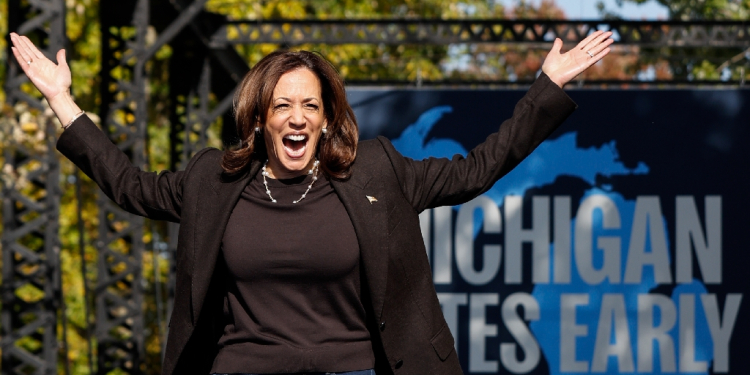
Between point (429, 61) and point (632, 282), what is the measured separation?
9249 millimetres

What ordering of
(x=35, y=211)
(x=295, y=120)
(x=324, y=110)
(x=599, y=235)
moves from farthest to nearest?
1. (x=599, y=235)
2. (x=35, y=211)
3. (x=324, y=110)
4. (x=295, y=120)

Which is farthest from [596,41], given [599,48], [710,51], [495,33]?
[710,51]

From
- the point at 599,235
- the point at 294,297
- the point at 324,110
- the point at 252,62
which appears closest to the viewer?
the point at 294,297

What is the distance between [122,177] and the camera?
9.21 ft

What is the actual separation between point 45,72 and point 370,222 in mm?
1190

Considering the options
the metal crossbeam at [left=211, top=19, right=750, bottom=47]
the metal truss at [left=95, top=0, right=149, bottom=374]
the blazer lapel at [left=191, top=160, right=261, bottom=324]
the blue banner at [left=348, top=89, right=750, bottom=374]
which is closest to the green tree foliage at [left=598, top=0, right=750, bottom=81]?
the metal crossbeam at [left=211, top=19, right=750, bottom=47]

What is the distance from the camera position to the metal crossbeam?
9.45 meters

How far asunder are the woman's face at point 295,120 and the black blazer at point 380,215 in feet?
0.42

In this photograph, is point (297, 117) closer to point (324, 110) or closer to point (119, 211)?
point (324, 110)

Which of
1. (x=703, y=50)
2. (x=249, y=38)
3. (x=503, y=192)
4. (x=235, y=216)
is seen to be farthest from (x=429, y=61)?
(x=235, y=216)

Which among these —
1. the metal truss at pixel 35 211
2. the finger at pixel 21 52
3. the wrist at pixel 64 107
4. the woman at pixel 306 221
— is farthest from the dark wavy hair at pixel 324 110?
the metal truss at pixel 35 211

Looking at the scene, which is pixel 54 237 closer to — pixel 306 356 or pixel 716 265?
pixel 306 356

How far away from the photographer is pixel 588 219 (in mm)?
8086

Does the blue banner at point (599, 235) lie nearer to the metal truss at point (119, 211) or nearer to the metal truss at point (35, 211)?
the metal truss at point (119, 211)
